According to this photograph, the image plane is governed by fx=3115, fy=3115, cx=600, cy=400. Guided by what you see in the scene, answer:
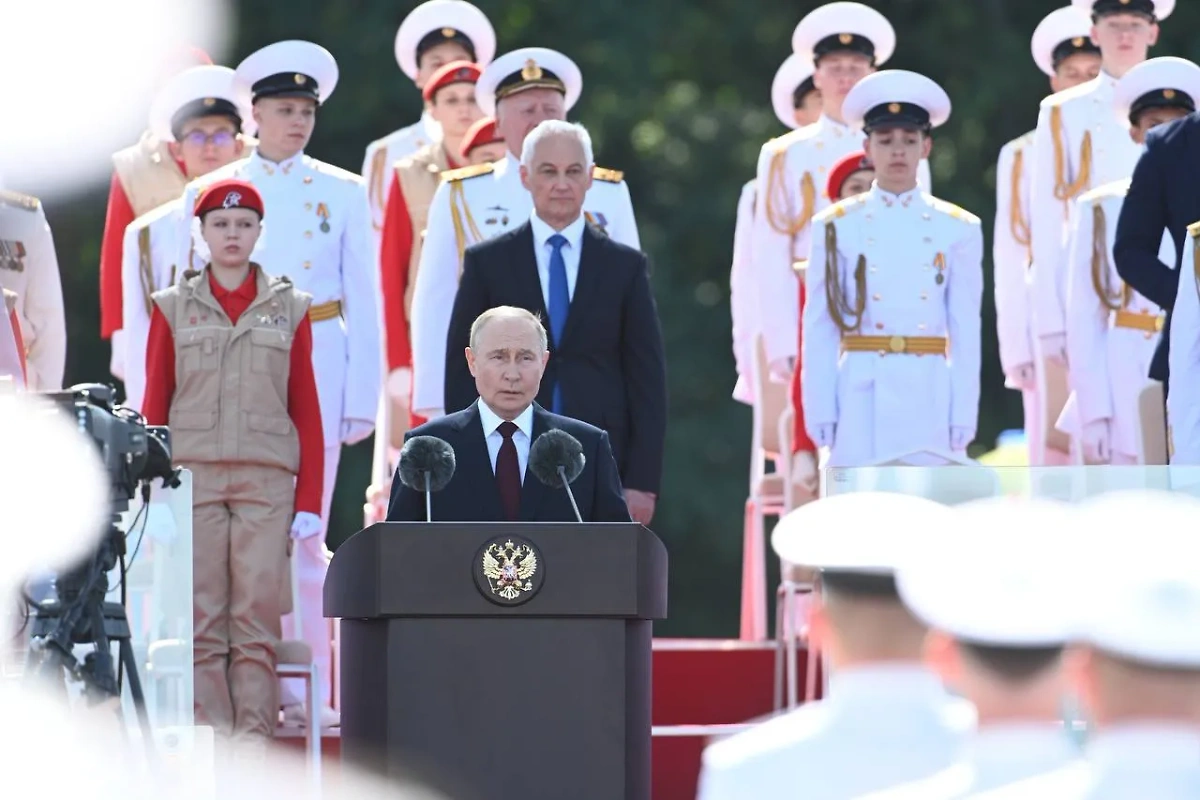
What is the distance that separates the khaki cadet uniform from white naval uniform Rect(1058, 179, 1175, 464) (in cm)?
291

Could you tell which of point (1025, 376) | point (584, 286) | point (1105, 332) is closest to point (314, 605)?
point (584, 286)

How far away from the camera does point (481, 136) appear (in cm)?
1014

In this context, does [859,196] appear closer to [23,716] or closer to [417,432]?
[417,432]

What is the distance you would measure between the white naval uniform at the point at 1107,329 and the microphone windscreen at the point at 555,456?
386 centimetres

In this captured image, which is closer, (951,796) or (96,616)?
(951,796)

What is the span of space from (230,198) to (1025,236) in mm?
3609

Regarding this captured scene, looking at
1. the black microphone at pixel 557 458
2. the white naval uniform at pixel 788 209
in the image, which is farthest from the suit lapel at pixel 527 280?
the white naval uniform at pixel 788 209

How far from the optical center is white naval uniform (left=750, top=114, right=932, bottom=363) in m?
10.6

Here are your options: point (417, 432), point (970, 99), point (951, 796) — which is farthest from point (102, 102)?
point (951, 796)

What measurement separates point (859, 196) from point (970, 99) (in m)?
9.66

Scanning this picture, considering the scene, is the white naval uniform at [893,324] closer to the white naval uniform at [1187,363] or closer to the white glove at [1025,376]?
the white glove at [1025,376]

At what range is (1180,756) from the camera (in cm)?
324

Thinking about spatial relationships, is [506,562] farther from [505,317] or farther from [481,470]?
[505,317]

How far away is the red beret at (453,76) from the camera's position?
10.7m
